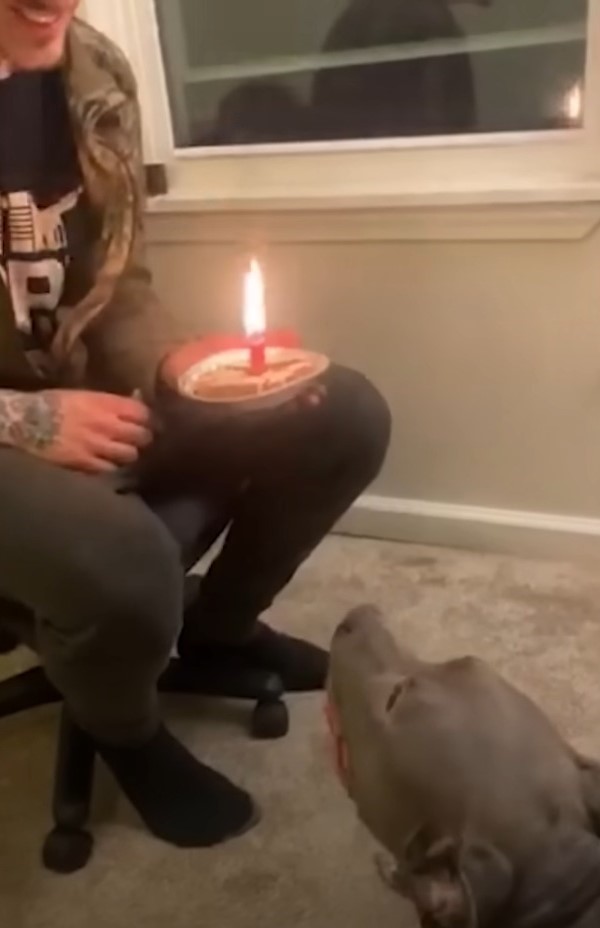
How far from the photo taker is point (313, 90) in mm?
2203

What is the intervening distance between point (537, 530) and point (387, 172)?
649 millimetres

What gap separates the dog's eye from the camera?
50.9 inches

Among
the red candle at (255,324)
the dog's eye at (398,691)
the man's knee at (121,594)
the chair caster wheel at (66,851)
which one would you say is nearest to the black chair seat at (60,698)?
the chair caster wheel at (66,851)

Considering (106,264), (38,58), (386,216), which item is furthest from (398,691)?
(386,216)

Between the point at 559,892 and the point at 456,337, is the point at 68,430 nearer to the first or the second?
the point at 559,892

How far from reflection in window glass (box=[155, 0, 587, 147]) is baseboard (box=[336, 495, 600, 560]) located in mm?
638

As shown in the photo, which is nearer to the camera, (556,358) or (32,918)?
(32,918)

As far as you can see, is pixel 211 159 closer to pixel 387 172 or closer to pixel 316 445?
pixel 387 172

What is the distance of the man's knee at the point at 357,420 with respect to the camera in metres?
1.62

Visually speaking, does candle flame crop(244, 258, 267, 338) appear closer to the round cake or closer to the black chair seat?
the round cake

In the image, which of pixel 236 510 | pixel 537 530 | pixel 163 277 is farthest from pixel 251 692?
pixel 163 277

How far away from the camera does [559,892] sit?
109cm

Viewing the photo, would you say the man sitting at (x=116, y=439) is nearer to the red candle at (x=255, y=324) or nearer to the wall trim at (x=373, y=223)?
the red candle at (x=255, y=324)

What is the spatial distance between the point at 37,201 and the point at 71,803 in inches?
29.6
